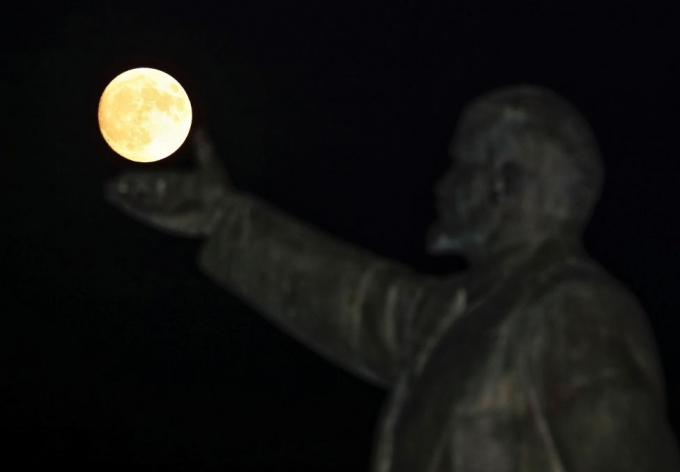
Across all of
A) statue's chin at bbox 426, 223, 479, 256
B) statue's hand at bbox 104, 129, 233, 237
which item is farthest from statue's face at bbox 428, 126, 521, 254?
statue's hand at bbox 104, 129, 233, 237

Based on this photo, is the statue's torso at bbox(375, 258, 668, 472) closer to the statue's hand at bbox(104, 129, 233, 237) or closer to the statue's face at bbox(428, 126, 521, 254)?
the statue's face at bbox(428, 126, 521, 254)

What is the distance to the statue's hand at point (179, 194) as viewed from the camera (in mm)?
7012

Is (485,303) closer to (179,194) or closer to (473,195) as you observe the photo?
(473,195)

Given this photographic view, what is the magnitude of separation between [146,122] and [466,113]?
62.0 inches

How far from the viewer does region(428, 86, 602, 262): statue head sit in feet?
21.0

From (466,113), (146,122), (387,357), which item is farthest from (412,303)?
(146,122)

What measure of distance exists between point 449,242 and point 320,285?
0.52 m

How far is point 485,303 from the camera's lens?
640cm

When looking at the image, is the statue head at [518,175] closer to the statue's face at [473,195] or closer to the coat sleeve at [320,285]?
the statue's face at [473,195]

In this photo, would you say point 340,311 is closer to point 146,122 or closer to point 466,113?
point 466,113

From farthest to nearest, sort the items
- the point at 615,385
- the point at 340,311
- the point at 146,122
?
the point at 146,122 < the point at 340,311 < the point at 615,385

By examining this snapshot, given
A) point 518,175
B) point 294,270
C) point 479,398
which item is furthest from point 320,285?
point 479,398

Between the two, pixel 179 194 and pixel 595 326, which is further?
pixel 179 194

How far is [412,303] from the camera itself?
675 cm
